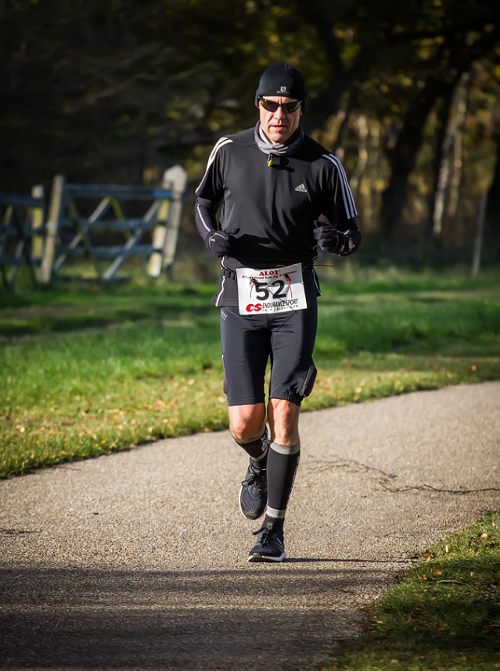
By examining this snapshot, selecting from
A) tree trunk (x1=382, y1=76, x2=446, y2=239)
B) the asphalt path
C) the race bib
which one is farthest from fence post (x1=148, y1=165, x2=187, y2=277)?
the race bib

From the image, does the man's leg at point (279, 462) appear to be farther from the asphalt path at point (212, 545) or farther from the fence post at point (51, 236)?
the fence post at point (51, 236)

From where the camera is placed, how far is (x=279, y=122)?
471 cm

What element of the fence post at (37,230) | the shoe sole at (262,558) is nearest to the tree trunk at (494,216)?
the fence post at (37,230)

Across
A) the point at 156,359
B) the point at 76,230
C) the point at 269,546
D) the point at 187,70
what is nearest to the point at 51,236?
the point at 76,230

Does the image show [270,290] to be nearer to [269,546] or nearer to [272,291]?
[272,291]

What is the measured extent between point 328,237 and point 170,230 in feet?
47.9

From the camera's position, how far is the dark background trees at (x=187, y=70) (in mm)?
21062

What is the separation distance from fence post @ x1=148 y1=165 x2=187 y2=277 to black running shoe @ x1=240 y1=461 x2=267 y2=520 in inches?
547

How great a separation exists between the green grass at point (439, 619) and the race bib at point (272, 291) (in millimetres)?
1372

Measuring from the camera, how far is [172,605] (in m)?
4.05

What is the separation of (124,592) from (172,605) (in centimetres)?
26

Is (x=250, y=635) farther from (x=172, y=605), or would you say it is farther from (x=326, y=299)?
(x=326, y=299)

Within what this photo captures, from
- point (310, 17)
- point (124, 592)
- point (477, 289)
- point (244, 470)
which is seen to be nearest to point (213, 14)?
point (310, 17)

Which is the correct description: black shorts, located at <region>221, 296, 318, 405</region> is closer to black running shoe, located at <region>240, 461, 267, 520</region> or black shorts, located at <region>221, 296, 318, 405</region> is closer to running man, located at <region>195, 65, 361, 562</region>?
running man, located at <region>195, 65, 361, 562</region>
